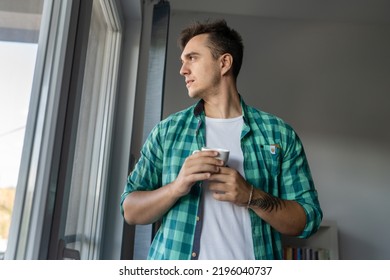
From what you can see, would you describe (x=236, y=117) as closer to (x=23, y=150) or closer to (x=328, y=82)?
(x=23, y=150)

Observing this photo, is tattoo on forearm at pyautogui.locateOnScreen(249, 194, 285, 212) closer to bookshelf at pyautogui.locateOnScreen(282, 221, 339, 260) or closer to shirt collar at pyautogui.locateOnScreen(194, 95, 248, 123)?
shirt collar at pyautogui.locateOnScreen(194, 95, 248, 123)

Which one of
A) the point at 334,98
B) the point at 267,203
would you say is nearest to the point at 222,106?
the point at 267,203

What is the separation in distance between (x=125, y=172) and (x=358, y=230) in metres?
1.57

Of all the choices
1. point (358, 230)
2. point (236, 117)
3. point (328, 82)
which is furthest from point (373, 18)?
point (236, 117)

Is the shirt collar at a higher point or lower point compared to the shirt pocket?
higher

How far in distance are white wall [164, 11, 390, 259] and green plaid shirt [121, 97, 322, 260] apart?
1325 mm

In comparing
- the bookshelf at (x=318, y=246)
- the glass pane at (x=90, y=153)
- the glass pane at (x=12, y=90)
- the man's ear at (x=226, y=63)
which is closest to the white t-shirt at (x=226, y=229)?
the man's ear at (x=226, y=63)

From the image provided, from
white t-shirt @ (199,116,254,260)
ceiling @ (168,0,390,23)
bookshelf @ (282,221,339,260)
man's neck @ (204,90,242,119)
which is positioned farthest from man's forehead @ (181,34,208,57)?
ceiling @ (168,0,390,23)

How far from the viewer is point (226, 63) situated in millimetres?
878

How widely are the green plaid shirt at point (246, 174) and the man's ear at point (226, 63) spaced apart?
146mm

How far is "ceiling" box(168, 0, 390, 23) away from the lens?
7.08 ft

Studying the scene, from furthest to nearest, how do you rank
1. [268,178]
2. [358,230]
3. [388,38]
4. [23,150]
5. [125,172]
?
[388,38]
[358,230]
[125,172]
[268,178]
[23,150]

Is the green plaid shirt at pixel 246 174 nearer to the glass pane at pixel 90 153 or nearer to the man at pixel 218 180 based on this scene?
the man at pixel 218 180
